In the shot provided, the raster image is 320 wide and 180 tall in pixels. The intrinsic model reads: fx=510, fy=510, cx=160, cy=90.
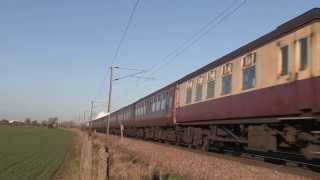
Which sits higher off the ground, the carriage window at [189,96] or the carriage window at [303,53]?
the carriage window at [303,53]

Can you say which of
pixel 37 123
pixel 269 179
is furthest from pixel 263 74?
pixel 37 123

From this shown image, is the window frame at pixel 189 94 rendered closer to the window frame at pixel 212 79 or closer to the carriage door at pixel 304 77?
the window frame at pixel 212 79

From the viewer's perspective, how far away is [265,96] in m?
14.2

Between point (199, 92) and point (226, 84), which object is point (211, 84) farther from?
point (226, 84)

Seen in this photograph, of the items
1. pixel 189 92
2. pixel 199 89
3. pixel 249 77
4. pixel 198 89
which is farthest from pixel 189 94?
pixel 249 77

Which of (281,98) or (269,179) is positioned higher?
(281,98)

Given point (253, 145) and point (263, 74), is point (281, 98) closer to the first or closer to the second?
point (263, 74)

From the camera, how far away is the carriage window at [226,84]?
57.1ft

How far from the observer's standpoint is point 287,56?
13.1m

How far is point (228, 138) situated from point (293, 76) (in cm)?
612

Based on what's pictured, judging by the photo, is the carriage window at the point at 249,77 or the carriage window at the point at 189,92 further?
the carriage window at the point at 189,92

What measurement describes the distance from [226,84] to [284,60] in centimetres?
454

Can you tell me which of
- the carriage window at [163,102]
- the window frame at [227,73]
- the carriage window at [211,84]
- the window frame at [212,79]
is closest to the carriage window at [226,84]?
the window frame at [227,73]

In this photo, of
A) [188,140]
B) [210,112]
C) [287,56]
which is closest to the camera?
[287,56]
